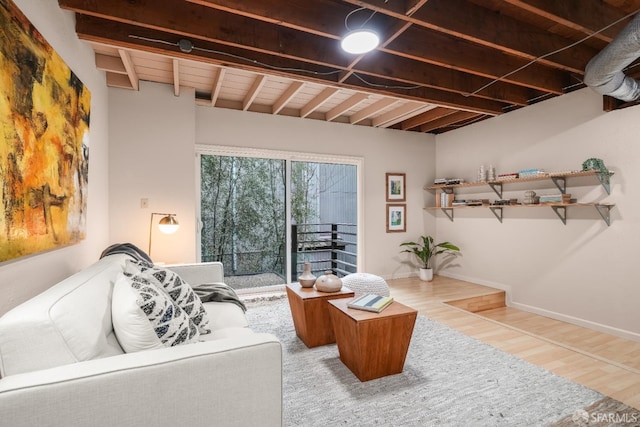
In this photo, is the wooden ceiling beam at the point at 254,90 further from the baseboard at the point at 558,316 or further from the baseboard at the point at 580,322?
the baseboard at the point at 580,322

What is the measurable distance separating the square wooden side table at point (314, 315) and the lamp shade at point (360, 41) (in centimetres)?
189

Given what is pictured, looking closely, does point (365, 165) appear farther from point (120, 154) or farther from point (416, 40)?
point (120, 154)

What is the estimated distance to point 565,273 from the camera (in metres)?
3.44

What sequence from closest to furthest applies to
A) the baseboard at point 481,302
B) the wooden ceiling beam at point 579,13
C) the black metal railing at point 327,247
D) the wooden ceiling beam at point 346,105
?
the wooden ceiling beam at point 579,13 < the wooden ceiling beam at point 346,105 < the baseboard at point 481,302 < the black metal railing at point 327,247

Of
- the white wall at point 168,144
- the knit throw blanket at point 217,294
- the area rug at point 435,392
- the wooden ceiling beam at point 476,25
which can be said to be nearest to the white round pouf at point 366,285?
the area rug at point 435,392

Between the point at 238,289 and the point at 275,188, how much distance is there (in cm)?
145

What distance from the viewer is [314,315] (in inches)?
99.7

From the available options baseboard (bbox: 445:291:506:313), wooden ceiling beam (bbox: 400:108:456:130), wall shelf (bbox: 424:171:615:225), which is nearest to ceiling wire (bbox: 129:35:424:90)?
wooden ceiling beam (bbox: 400:108:456:130)

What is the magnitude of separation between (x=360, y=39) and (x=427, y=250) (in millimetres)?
3553

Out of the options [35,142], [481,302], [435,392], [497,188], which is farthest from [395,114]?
[35,142]

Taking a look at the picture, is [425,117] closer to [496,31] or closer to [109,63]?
[496,31]

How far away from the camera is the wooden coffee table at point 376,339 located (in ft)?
6.60

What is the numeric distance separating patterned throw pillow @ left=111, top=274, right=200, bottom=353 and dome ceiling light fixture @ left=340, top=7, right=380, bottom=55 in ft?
6.42

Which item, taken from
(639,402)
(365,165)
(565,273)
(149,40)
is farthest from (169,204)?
(565,273)
